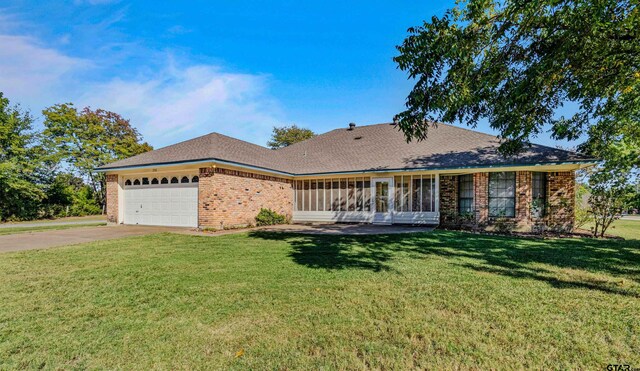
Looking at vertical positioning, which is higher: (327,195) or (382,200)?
(327,195)

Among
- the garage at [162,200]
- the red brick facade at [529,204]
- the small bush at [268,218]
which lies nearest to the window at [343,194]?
the small bush at [268,218]

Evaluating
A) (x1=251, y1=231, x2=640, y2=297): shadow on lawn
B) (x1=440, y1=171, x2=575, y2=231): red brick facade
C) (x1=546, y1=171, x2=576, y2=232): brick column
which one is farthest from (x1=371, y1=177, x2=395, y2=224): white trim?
(x1=546, y1=171, x2=576, y2=232): brick column

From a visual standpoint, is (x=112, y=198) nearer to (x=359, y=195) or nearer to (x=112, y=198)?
(x=112, y=198)

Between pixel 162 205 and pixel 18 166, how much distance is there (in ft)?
42.7

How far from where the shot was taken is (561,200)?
11547 millimetres

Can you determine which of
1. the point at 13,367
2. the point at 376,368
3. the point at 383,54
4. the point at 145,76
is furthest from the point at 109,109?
the point at 376,368

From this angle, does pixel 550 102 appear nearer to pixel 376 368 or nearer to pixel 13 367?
pixel 376 368

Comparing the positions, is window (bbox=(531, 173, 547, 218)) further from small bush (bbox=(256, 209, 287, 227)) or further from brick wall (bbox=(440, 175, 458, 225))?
small bush (bbox=(256, 209, 287, 227))

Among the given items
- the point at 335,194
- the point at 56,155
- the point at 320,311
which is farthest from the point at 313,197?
the point at 56,155

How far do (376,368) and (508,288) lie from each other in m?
3.09

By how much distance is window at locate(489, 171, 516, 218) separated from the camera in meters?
12.1

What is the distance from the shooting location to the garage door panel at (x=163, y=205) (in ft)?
40.8

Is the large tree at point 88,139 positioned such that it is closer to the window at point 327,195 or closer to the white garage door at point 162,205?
the white garage door at point 162,205

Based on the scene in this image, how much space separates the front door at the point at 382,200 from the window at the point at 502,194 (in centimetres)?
423
